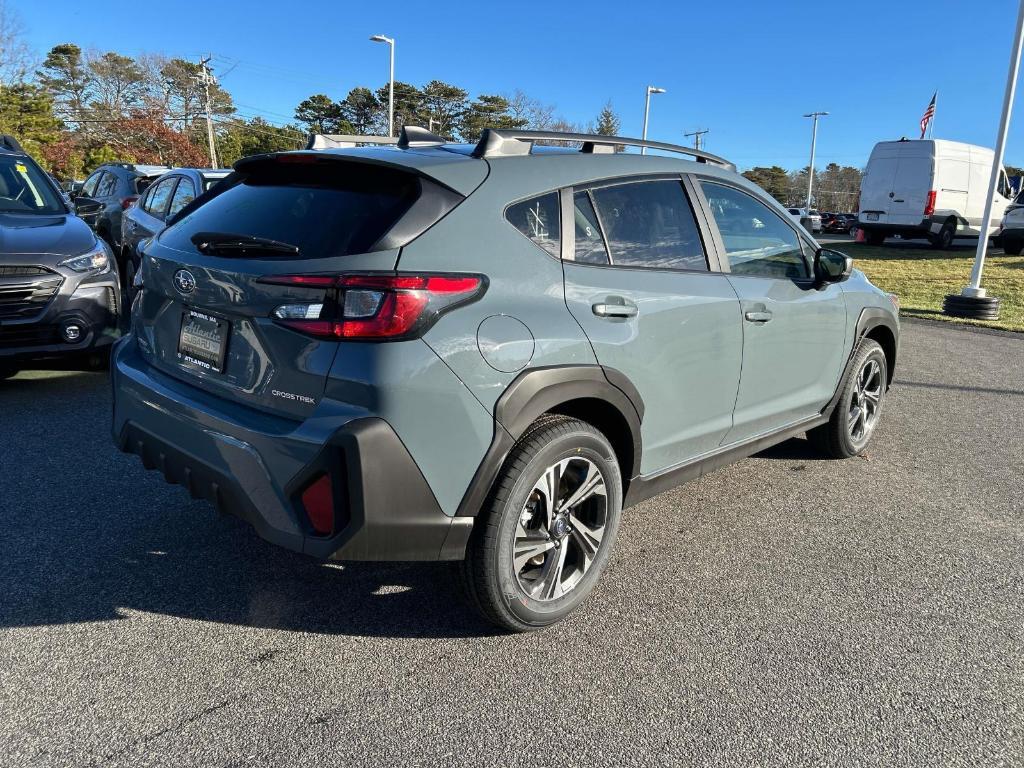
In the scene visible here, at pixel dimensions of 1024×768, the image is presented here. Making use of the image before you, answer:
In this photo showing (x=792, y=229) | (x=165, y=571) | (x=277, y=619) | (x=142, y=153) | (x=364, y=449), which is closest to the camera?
(x=364, y=449)

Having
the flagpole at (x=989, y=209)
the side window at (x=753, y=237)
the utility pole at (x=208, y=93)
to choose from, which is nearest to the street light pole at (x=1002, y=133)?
the flagpole at (x=989, y=209)

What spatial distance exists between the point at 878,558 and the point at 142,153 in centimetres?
5051

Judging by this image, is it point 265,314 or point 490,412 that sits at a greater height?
point 265,314

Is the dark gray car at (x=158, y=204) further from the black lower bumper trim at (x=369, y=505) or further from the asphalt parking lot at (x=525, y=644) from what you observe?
the black lower bumper trim at (x=369, y=505)

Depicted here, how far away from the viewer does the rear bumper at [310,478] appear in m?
2.28

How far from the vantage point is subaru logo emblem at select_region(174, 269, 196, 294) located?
8.97ft

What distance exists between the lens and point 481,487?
8.20ft

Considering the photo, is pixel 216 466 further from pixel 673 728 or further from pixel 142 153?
pixel 142 153

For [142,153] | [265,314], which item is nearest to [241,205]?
[265,314]

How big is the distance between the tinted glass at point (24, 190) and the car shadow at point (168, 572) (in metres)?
2.98

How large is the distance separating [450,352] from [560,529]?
0.86m

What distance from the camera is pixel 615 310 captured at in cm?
288

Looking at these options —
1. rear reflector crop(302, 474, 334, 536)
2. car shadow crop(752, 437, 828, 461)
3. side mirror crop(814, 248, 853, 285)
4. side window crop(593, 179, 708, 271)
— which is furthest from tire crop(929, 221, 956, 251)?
rear reflector crop(302, 474, 334, 536)

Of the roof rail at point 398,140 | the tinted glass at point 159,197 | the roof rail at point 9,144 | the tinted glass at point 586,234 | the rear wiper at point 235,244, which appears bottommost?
the rear wiper at point 235,244
